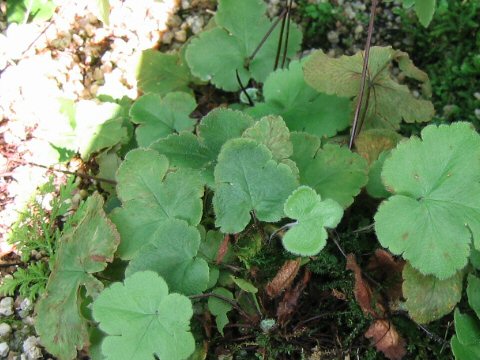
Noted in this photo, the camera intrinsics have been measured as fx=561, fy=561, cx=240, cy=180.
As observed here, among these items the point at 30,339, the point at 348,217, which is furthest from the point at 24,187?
the point at 348,217

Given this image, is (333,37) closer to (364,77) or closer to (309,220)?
(364,77)

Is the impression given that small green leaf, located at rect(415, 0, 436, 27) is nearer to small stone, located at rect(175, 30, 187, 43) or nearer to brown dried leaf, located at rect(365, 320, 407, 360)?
brown dried leaf, located at rect(365, 320, 407, 360)

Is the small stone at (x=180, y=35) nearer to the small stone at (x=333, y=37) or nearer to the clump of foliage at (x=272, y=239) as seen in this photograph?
the small stone at (x=333, y=37)

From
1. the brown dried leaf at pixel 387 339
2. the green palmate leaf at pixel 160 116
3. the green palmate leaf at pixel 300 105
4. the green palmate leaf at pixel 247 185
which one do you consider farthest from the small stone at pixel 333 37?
the brown dried leaf at pixel 387 339

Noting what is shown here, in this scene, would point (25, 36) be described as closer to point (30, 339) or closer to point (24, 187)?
point (24, 187)

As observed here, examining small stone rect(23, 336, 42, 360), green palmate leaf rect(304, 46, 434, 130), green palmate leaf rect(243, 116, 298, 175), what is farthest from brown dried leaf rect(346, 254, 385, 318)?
small stone rect(23, 336, 42, 360)

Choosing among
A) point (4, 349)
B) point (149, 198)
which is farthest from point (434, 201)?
point (4, 349)

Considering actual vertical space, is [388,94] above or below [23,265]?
above
